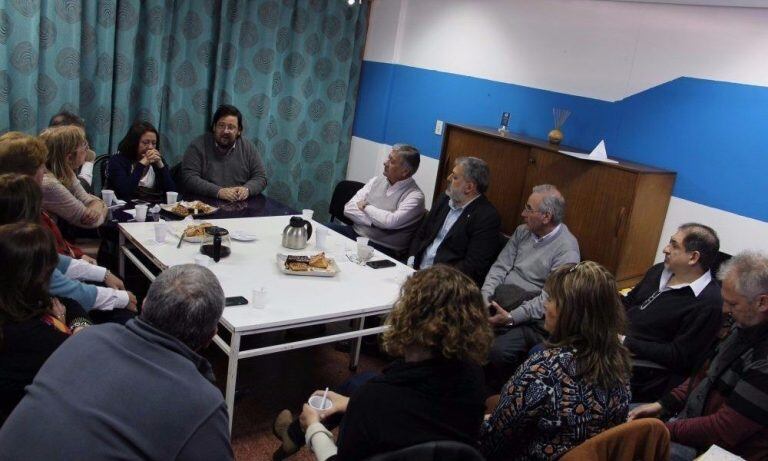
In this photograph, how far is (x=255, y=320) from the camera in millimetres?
2279

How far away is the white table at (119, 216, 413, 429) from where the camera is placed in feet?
7.64

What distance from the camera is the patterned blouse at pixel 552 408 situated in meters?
1.70

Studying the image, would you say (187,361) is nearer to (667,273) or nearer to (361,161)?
(667,273)

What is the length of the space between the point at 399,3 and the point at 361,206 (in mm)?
2026

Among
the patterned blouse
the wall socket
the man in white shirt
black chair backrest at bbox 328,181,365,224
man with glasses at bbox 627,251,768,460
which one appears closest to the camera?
the patterned blouse


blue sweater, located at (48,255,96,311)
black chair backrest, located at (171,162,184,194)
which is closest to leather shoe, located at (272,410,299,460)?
blue sweater, located at (48,255,96,311)

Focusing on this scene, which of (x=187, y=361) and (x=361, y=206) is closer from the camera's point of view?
(x=187, y=361)

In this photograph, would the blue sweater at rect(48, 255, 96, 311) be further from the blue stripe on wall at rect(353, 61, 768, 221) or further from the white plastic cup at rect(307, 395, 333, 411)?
the blue stripe on wall at rect(353, 61, 768, 221)

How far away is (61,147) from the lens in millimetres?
2986

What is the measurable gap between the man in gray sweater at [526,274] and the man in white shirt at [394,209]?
749 millimetres

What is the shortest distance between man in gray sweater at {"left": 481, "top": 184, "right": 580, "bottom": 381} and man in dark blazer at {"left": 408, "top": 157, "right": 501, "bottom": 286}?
0.11 meters

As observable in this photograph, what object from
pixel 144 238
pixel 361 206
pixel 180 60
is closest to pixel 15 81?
pixel 180 60

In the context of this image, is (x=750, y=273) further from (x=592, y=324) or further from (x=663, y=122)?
(x=663, y=122)

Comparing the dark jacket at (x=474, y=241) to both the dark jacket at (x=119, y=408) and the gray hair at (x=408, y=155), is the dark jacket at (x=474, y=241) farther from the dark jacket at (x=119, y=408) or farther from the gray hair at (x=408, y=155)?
the dark jacket at (x=119, y=408)
